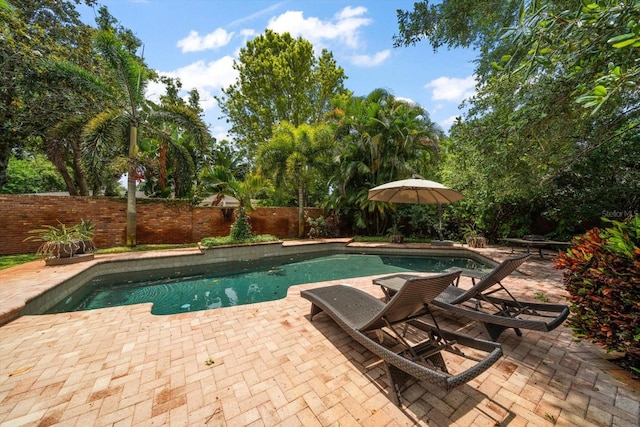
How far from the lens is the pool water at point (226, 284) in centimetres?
511

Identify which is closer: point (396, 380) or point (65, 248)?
point (396, 380)

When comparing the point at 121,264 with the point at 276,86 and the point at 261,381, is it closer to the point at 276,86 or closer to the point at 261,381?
the point at 261,381

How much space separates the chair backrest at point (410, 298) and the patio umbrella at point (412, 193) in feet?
13.9

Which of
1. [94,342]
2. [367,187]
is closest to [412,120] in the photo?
[367,187]

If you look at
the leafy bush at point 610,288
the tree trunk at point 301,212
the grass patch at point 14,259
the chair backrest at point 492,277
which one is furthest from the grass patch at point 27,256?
the leafy bush at point 610,288

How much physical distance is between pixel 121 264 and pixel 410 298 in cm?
886

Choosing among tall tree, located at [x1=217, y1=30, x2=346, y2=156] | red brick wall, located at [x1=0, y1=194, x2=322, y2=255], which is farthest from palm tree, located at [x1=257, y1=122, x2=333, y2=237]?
tall tree, located at [x1=217, y1=30, x2=346, y2=156]

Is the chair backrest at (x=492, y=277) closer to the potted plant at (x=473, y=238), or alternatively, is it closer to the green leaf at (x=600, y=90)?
the green leaf at (x=600, y=90)

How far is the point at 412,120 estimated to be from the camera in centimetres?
1252

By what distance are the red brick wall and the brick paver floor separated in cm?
739

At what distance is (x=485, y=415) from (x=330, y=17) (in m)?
10.2

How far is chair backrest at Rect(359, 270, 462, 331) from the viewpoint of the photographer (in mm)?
2217

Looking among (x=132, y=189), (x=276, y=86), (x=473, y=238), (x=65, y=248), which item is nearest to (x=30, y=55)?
(x=132, y=189)

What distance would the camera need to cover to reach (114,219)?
966 centimetres
